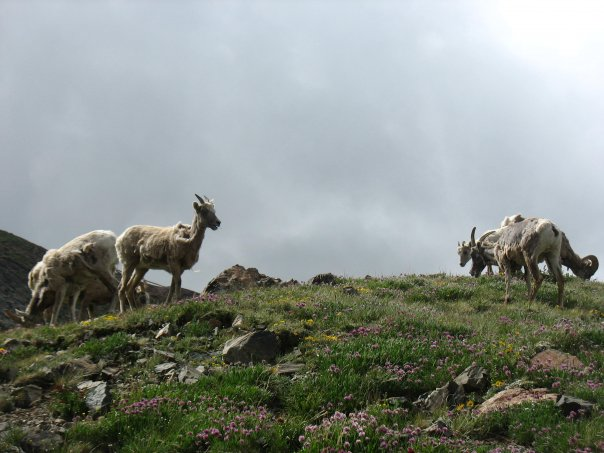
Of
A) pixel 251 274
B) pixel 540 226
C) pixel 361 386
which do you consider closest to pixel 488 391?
pixel 361 386

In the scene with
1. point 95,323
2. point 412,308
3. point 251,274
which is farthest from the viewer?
point 251,274

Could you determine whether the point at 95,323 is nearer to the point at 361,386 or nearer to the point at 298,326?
the point at 298,326

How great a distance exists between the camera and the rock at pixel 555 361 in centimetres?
839

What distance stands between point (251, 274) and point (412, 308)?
583cm

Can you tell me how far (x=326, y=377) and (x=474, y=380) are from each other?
2.00m

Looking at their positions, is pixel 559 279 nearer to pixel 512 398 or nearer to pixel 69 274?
pixel 512 398

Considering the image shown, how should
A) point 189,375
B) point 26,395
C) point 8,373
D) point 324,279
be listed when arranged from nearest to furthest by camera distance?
point 26,395 < point 189,375 < point 8,373 < point 324,279

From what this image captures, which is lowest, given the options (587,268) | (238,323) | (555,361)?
(238,323)

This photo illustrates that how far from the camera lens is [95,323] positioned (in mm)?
11359

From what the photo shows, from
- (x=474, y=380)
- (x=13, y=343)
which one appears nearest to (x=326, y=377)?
(x=474, y=380)

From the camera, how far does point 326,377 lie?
8008 millimetres

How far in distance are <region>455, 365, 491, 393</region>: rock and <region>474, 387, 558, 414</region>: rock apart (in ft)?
1.45

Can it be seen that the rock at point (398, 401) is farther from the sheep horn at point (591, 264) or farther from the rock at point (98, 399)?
the sheep horn at point (591, 264)

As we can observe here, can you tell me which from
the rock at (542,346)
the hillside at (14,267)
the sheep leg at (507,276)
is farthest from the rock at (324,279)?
the hillside at (14,267)
